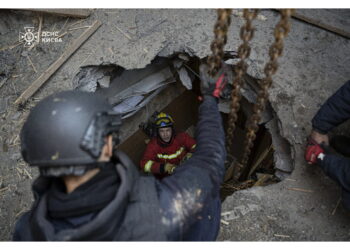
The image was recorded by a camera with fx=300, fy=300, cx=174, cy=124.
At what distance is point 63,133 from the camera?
6.64 ft

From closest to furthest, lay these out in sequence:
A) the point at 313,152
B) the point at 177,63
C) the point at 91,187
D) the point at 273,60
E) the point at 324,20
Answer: the point at 91,187
the point at 273,60
the point at 313,152
the point at 324,20
the point at 177,63

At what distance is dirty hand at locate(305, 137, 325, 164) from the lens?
3395mm

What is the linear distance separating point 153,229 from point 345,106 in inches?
98.7

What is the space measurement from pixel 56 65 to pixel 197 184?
11.1ft

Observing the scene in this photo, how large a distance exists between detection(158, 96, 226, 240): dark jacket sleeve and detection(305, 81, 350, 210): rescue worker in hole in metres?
1.34

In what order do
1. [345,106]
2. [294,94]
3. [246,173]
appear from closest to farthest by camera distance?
1. [345,106]
2. [294,94]
3. [246,173]

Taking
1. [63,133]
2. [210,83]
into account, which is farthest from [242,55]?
[63,133]

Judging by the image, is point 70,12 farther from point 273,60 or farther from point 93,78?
point 273,60

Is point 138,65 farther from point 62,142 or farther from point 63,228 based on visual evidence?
point 63,228

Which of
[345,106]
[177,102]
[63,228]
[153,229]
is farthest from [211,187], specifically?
[177,102]

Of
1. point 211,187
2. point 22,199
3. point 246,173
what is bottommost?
point 246,173

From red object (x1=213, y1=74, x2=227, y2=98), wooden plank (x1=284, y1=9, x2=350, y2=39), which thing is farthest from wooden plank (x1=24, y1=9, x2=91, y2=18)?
wooden plank (x1=284, y1=9, x2=350, y2=39)

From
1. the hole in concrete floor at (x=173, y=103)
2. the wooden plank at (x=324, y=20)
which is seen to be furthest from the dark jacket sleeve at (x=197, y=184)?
the wooden plank at (x=324, y=20)

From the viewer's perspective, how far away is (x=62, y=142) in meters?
2.02
